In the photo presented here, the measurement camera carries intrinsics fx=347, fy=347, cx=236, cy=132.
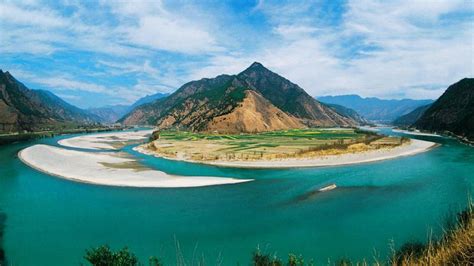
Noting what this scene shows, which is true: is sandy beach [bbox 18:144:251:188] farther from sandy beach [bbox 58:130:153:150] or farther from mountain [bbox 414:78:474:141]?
mountain [bbox 414:78:474:141]

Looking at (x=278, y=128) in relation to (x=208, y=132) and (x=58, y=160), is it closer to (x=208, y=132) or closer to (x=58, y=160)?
Answer: (x=208, y=132)

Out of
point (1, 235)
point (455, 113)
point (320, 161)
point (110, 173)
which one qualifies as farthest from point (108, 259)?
point (455, 113)

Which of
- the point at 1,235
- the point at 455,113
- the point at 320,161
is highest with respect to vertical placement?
the point at 455,113

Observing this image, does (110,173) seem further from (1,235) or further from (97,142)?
(97,142)

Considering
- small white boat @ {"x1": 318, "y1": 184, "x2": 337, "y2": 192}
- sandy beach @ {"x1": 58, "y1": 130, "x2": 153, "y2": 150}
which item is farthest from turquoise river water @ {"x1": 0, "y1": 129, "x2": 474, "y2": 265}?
sandy beach @ {"x1": 58, "y1": 130, "x2": 153, "y2": 150}

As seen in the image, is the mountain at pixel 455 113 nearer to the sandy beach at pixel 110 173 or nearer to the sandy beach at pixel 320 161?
the sandy beach at pixel 320 161

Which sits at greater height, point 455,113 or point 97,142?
point 455,113

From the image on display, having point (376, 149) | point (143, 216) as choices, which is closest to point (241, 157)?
point (376, 149)
